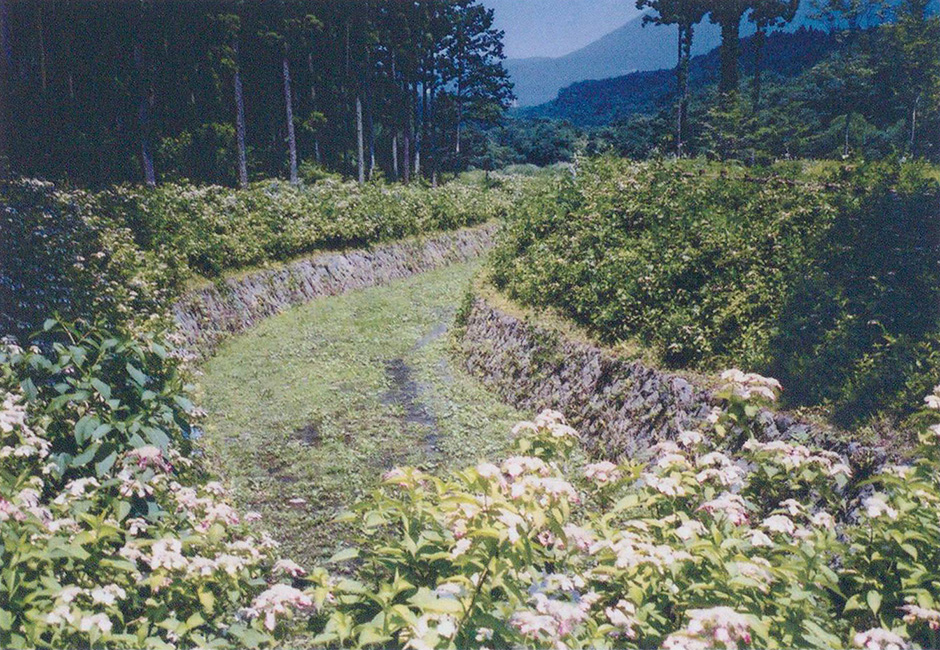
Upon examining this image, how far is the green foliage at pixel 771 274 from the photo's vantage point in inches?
269

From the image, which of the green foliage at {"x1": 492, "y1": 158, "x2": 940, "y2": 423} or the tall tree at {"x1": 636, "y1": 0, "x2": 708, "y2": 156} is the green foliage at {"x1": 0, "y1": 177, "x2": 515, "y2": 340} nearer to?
the green foliage at {"x1": 492, "y1": 158, "x2": 940, "y2": 423}

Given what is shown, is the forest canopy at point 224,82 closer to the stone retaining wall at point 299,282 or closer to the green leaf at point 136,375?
the stone retaining wall at point 299,282

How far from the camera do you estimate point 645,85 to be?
306 feet

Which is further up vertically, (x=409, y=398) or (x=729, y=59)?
(x=729, y=59)

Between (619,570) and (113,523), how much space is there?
9.13ft

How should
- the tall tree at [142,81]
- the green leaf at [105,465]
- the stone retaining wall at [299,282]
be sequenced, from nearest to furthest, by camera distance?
1. the green leaf at [105,465]
2. the stone retaining wall at [299,282]
3. the tall tree at [142,81]

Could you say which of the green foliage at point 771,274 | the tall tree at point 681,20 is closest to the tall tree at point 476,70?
the tall tree at point 681,20

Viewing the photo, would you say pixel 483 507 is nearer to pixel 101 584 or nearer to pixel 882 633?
pixel 882 633

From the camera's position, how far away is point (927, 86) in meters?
29.3

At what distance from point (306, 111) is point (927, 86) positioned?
119 feet

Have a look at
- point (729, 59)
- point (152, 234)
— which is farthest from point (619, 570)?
point (729, 59)

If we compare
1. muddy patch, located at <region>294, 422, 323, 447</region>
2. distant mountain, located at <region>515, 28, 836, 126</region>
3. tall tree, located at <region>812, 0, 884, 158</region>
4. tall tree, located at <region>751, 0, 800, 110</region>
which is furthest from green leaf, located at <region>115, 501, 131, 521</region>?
distant mountain, located at <region>515, 28, 836, 126</region>

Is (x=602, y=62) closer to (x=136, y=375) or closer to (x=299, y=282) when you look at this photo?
(x=299, y=282)

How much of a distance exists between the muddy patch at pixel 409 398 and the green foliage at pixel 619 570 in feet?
18.8
